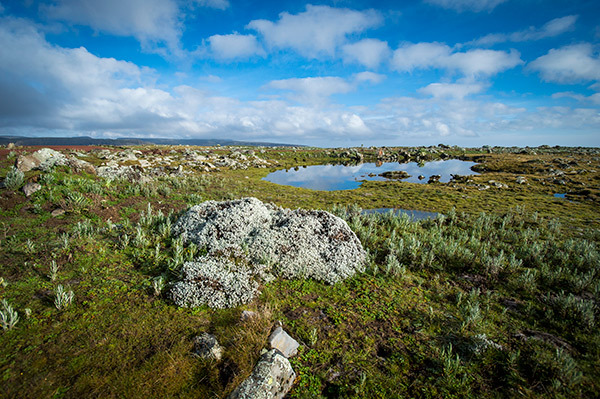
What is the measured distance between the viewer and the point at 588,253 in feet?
32.4

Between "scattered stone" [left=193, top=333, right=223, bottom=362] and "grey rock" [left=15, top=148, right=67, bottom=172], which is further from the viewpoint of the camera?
"grey rock" [left=15, top=148, right=67, bottom=172]

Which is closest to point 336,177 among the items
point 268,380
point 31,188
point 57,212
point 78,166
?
point 78,166

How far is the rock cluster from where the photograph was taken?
6.81 meters

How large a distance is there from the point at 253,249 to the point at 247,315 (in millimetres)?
3009

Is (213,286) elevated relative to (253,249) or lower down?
lower down

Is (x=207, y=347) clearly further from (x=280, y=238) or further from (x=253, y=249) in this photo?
(x=280, y=238)

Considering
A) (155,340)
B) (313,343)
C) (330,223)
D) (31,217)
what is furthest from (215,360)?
(31,217)

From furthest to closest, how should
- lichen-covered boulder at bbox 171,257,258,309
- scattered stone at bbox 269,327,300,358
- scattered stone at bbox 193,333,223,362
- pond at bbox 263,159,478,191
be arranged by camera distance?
1. pond at bbox 263,159,478,191
2. lichen-covered boulder at bbox 171,257,258,309
3. scattered stone at bbox 269,327,300,358
4. scattered stone at bbox 193,333,223,362

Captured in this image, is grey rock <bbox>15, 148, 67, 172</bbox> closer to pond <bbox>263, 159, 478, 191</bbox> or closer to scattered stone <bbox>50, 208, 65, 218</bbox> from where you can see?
scattered stone <bbox>50, 208, 65, 218</bbox>

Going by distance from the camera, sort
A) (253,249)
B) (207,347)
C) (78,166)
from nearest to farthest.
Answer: (207,347)
(253,249)
(78,166)

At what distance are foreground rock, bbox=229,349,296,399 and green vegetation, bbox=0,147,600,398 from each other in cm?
20

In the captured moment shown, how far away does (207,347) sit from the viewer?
4922 millimetres

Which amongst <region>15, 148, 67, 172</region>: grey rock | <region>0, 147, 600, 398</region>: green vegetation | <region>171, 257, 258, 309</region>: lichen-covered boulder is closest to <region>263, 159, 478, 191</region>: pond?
<region>15, 148, 67, 172</region>: grey rock

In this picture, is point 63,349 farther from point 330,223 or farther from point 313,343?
point 330,223
